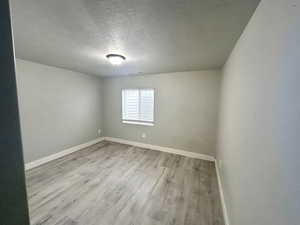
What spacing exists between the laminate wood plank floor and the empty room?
18 millimetres

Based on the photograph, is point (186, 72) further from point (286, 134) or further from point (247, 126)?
point (286, 134)

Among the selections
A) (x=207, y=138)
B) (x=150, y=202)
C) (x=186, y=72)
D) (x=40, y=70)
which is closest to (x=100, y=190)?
(x=150, y=202)

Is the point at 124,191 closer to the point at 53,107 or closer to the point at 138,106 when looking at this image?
the point at 138,106

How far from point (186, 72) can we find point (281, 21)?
8.56ft

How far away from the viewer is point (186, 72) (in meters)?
3.18

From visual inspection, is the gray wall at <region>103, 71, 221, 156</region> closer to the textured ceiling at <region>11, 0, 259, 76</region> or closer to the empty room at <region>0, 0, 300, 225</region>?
the empty room at <region>0, 0, 300, 225</region>

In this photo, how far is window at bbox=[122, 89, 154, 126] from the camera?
3.73 m

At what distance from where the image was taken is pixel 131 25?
1224mm

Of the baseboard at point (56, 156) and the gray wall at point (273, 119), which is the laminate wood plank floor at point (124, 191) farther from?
the gray wall at point (273, 119)

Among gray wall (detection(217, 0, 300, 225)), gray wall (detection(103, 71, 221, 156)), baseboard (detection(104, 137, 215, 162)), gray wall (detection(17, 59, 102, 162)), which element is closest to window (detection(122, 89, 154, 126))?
gray wall (detection(103, 71, 221, 156))

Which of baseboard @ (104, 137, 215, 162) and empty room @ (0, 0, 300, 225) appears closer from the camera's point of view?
empty room @ (0, 0, 300, 225)

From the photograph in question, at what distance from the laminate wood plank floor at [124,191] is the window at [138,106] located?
1.20m

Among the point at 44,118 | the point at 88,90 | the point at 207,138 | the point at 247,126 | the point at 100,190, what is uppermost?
the point at 88,90

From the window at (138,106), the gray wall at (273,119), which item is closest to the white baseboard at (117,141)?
the window at (138,106)
